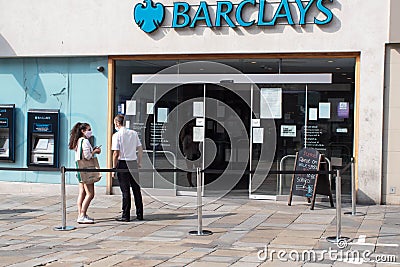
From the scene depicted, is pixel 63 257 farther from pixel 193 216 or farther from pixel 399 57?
pixel 399 57

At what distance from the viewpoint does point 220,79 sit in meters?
14.3

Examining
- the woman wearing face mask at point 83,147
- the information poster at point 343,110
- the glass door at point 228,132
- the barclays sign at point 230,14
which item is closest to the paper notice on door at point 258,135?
the glass door at point 228,132

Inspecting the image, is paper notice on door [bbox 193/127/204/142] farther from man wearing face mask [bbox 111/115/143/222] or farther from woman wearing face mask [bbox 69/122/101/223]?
woman wearing face mask [bbox 69/122/101/223]

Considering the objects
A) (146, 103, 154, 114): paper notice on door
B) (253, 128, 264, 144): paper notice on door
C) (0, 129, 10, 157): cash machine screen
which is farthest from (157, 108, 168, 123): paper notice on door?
(0, 129, 10, 157): cash machine screen

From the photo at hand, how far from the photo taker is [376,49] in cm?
1316

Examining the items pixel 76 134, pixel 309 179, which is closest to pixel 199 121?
pixel 309 179

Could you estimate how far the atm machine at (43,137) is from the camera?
15.2m

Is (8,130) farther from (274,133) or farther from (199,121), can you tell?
(274,133)

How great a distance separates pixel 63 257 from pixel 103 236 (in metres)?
1.57

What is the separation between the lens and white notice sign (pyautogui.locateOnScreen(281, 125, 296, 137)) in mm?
13945

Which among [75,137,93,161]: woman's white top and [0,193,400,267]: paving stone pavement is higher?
[75,137,93,161]: woman's white top

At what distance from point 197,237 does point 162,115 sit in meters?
5.23

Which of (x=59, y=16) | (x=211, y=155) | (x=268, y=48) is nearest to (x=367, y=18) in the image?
(x=268, y=48)

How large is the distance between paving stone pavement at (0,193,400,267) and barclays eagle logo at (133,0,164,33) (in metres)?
3.71
